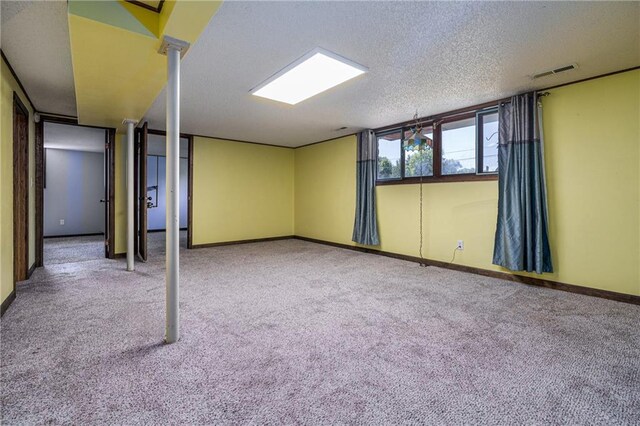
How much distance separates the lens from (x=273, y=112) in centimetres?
424

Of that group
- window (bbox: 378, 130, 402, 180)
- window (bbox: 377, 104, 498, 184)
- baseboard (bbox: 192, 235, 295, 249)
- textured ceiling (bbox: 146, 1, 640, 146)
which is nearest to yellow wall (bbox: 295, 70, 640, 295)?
window (bbox: 377, 104, 498, 184)

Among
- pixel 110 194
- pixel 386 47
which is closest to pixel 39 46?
pixel 386 47

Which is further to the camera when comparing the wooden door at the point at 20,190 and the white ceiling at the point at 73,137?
the white ceiling at the point at 73,137

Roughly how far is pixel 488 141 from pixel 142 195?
4.87 meters

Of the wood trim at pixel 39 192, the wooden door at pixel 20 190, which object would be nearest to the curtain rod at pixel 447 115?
the wooden door at pixel 20 190

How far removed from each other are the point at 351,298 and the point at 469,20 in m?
2.45

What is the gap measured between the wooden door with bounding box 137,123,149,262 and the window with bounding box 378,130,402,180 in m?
3.67

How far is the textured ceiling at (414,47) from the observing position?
1.98 meters

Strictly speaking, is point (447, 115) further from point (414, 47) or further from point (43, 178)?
point (43, 178)

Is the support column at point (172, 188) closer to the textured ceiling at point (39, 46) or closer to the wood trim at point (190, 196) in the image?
the textured ceiling at point (39, 46)

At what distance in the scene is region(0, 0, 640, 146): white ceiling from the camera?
197 cm

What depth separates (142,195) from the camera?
14.7ft

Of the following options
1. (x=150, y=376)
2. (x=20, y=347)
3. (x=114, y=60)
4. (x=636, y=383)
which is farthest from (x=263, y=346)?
(x=114, y=60)

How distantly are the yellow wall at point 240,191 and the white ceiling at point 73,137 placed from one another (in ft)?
6.06
